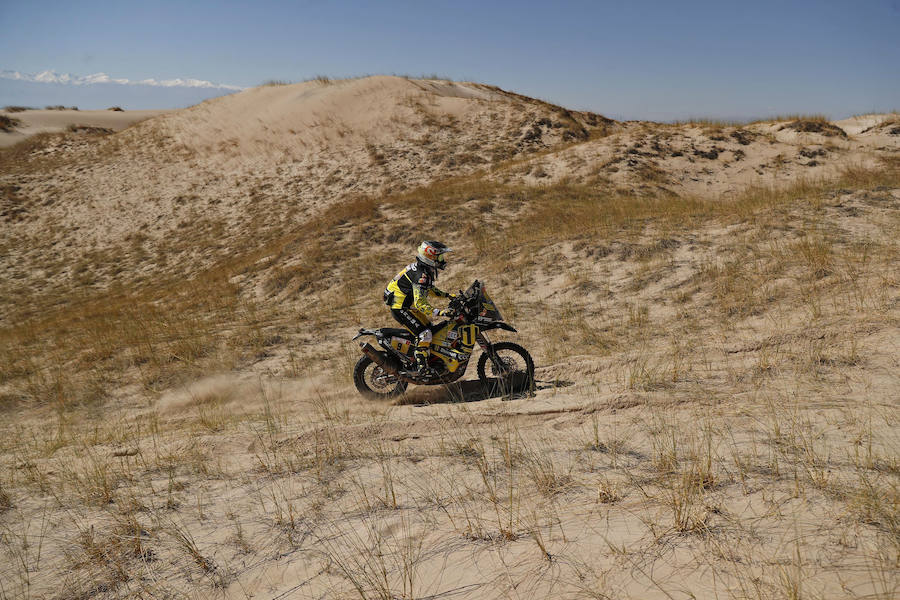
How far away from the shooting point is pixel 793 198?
45.1 feet

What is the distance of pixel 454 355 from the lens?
23.1ft

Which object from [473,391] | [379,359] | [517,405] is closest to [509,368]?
[473,391]

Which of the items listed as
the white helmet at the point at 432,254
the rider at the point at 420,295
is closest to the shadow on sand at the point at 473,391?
the rider at the point at 420,295

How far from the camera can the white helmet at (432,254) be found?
22.2ft

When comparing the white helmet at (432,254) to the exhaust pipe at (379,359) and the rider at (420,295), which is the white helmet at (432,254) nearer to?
the rider at (420,295)

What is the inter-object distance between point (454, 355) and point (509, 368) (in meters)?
0.82

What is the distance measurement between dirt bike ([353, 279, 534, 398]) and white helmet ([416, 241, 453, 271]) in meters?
0.56

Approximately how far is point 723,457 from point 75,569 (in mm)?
4928

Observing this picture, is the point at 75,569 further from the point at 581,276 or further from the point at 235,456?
the point at 581,276

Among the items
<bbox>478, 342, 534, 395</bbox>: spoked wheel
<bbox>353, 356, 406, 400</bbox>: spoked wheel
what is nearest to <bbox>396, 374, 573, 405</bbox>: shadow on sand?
<bbox>478, 342, 534, 395</bbox>: spoked wheel

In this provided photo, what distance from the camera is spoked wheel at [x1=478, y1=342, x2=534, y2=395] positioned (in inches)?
273

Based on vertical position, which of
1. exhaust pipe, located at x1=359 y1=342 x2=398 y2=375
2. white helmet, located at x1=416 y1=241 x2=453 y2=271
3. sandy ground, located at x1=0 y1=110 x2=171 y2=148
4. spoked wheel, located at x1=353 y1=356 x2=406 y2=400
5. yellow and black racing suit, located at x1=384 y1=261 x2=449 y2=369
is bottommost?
spoked wheel, located at x1=353 y1=356 x2=406 y2=400

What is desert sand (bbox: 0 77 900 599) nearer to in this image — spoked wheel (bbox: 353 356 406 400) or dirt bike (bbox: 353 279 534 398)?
spoked wheel (bbox: 353 356 406 400)

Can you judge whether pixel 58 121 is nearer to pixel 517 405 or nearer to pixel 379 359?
pixel 379 359
